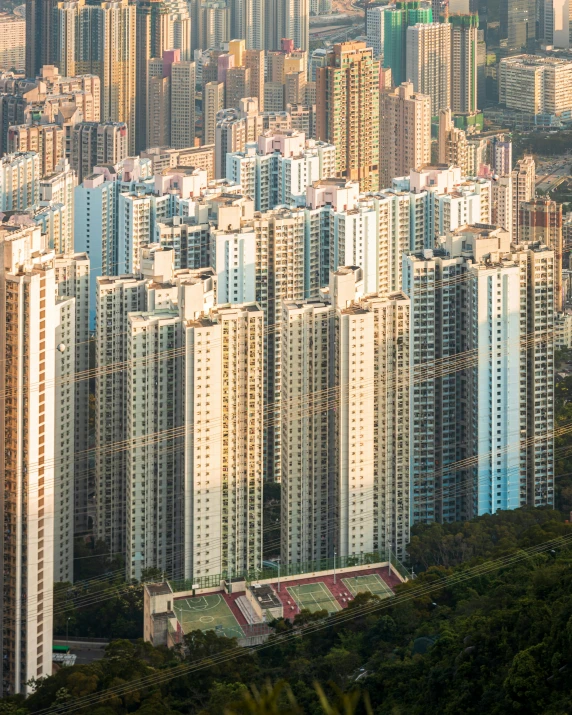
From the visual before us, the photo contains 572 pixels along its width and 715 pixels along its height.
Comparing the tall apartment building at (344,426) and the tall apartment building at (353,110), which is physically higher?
the tall apartment building at (353,110)

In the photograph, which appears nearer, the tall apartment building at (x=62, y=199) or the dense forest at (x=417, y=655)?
the dense forest at (x=417, y=655)

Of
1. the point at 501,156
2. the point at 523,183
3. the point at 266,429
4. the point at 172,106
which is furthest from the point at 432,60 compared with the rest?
the point at 266,429

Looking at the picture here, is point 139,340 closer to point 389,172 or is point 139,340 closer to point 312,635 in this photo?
point 312,635

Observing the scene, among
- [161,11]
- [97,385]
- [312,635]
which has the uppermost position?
[161,11]

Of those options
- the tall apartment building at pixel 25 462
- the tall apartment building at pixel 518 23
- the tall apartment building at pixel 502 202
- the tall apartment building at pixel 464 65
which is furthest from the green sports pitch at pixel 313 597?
the tall apartment building at pixel 518 23

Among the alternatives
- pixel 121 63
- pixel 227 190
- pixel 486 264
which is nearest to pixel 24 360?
pixel 486 264

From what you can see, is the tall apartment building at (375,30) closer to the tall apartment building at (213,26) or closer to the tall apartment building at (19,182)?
the tall apartment building at (213,26)

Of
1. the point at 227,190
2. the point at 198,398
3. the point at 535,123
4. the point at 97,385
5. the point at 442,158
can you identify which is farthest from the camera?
the point at 535,123
